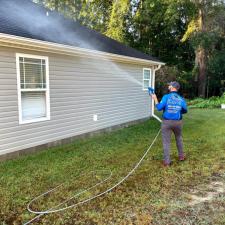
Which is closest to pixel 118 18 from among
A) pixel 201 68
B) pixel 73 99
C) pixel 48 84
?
pixel 201 68

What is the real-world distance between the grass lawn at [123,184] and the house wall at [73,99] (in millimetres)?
465

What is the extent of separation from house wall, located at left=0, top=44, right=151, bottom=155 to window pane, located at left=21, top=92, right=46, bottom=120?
187 mm

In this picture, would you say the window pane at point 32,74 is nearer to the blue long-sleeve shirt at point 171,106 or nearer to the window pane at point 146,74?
the blue long-sleeve shirt at point 171,106

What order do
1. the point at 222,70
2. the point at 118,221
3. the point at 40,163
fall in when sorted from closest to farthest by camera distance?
the point at 118,221
the point at 40,163
the point at 222,70

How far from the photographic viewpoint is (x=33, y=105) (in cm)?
553

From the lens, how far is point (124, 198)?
347 cm

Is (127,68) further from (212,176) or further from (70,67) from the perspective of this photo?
(212,176)

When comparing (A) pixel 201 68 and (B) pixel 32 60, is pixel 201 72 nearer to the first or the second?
(A) pixel 201 68

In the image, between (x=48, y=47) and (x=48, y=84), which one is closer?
(x=48, y=47)

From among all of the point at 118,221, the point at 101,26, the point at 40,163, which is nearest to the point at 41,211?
the point at 118,221

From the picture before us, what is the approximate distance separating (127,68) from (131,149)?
3719 mm

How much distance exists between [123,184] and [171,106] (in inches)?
66.2

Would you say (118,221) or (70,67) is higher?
(70,67)

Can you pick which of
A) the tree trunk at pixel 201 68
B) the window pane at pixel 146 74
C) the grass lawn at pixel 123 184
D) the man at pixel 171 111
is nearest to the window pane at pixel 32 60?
the grass lawn at pixel 123 184
